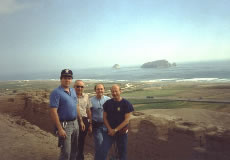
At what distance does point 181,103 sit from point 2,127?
25457 millimetres

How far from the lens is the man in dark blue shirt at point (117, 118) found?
4.15m

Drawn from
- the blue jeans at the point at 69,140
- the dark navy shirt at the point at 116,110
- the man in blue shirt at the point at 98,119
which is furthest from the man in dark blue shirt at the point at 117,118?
the blue jeans at the point at 69,140

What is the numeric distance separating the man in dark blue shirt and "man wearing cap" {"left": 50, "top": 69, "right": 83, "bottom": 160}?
2.15 ft

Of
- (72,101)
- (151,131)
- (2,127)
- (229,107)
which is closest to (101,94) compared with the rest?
(72,101)

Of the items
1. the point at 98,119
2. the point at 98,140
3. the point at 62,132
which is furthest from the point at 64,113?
the point at 98,140

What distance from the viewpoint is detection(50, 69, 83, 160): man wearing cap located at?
393cm

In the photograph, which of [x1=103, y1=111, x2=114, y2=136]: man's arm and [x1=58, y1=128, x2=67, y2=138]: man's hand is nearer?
[x1=58, y1=128, x2=67, y2=138]: man's hand

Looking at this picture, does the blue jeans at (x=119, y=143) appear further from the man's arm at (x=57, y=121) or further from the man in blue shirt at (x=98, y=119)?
the man's arm at (x=57, y=121)

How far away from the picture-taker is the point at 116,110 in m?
4.17

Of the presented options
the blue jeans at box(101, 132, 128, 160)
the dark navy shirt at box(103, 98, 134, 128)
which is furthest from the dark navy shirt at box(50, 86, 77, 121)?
the blue jeans at box(101, 132, 128, 160)

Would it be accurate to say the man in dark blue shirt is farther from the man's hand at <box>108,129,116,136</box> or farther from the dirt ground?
the dirt ground

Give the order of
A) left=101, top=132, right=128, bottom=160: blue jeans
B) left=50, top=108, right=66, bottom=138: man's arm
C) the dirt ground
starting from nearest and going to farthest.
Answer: left=50, top=108, right=66, bottom=138: man's arm
left=101, top=132, right=128, bottom=160: blue jeans
the dirt ground

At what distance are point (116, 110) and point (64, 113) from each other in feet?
3.27

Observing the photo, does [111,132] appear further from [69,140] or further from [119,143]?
[69,140]
